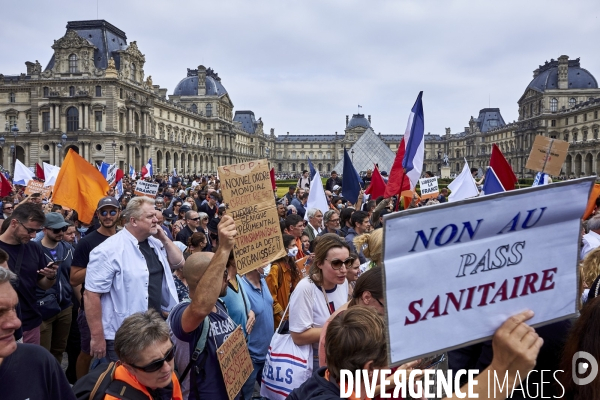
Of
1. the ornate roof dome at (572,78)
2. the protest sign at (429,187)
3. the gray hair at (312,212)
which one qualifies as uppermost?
the ornate roof dome at (572,78)

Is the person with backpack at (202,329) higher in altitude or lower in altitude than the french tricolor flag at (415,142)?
lower

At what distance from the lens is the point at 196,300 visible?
2.82m

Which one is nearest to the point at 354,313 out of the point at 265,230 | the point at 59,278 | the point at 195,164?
the point at 265,230

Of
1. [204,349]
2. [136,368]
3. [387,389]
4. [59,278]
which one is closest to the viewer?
[387,389]

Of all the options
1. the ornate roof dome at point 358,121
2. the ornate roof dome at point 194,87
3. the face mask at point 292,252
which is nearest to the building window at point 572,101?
the ornate roof dome at point 194,87

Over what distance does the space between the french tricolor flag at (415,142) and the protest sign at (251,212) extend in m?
4.79

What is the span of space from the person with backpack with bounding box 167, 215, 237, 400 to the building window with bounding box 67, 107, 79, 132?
177 ft

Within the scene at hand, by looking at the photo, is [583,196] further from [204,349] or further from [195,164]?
[195,164]

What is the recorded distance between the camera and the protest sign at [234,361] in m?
3.07

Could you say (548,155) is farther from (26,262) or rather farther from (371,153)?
(371,153)

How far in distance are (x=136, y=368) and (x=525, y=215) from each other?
6.42 feet

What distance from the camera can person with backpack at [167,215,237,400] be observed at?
2.86 m

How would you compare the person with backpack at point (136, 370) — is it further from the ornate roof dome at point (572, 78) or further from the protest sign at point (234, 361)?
the ornate roof dome at point (572, 78)

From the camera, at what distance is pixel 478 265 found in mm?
1599
